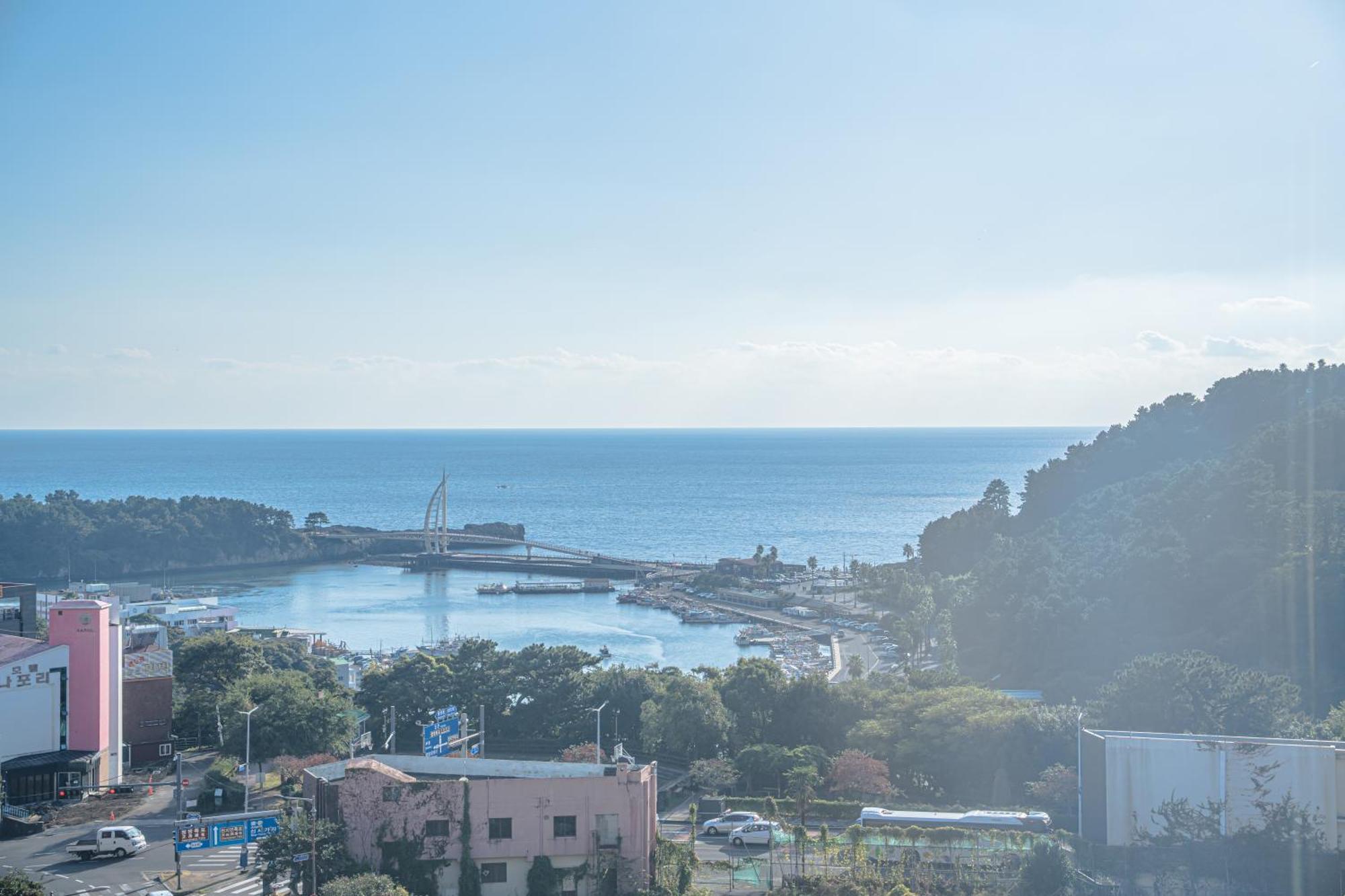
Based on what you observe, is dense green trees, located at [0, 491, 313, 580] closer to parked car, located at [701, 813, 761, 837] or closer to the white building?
the white building

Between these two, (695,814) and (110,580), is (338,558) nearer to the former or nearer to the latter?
(110,580)

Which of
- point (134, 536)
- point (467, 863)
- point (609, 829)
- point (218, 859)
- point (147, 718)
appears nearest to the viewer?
point (467, 863)

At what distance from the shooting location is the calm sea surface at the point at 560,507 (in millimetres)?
50969

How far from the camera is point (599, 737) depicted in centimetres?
2180

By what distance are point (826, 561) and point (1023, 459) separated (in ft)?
341

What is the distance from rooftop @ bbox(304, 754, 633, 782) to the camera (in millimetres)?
15656

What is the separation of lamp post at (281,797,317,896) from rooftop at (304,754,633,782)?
412mm

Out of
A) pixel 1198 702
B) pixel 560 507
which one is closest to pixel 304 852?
pixel 1198 702

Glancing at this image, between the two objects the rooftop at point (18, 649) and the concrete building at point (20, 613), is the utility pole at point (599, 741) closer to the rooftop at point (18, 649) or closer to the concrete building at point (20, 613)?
the rooftop at point (18, 649)

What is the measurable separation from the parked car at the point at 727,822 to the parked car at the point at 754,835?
345 millimetres

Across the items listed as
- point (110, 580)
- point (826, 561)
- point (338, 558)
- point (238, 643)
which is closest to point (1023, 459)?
point (826, 561)

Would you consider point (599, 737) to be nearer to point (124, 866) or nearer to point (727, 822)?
point (727, 822)

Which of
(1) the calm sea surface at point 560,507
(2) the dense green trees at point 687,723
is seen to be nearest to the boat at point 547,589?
(1) the calm sea surface at point 560,507

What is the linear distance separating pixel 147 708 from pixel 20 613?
6.47 metres
